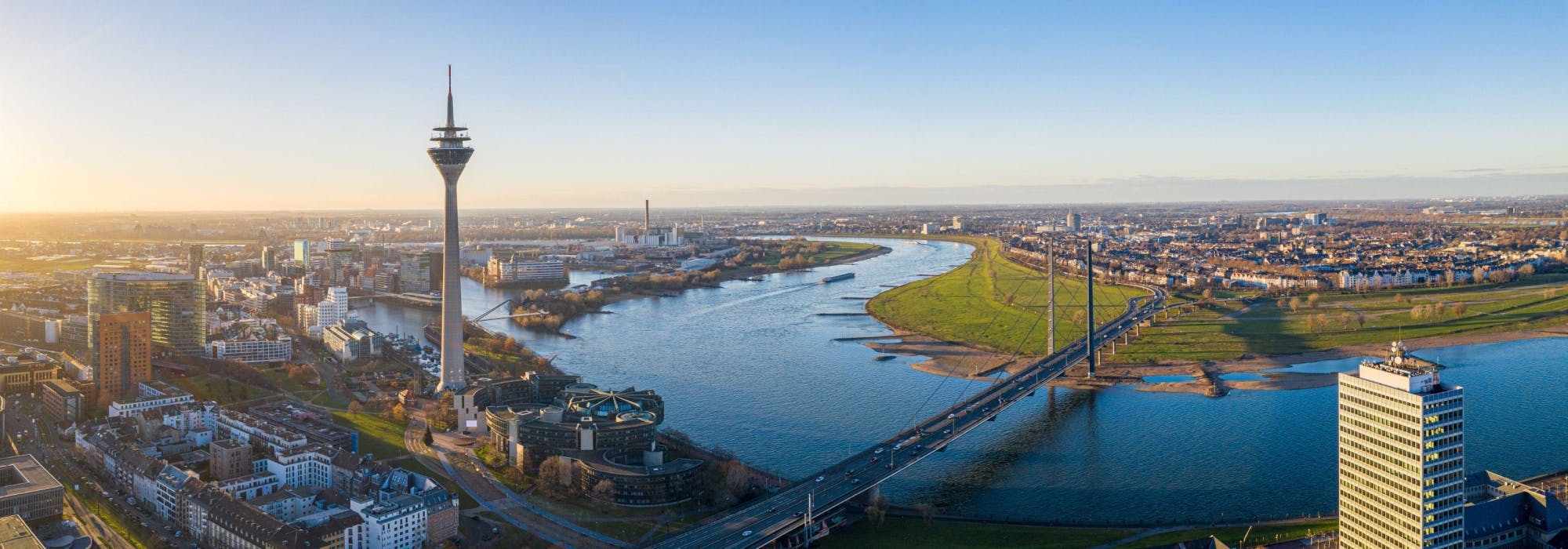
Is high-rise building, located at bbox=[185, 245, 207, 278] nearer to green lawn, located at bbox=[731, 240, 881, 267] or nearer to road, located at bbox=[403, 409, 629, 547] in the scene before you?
road, located at bbox=[403, 409, 629, 547]

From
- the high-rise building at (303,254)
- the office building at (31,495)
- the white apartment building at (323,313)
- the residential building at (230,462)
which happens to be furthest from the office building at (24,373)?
the high-rise building at (303,254)

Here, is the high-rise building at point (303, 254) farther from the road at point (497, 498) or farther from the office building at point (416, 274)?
the road at point (497, 498)

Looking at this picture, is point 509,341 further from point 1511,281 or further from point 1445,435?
point 1511,281

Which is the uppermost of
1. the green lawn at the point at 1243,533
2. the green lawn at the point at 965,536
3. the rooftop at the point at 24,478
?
the rooftop at the point at 24,478

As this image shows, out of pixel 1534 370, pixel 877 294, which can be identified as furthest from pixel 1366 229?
pixel 1534 370

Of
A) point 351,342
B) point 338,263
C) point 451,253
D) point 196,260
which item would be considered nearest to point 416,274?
point 338,263

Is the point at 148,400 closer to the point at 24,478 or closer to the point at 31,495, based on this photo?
the point at 24,478

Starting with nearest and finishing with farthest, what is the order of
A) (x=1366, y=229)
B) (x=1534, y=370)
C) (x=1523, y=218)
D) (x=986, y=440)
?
1. (x=986, y=440)
2. (x=1534, y=370)
3. (x=1366, y=229)
4. (x=1523, y=218)
